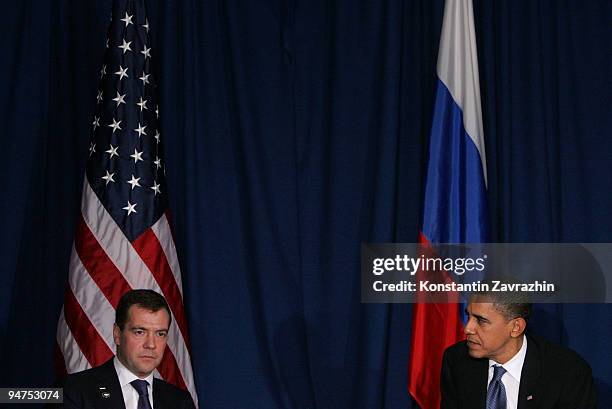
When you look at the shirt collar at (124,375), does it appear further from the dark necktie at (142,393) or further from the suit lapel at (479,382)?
the suit lapel at (479,382)

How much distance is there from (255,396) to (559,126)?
7.20 feet

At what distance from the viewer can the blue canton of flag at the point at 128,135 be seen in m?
4.47

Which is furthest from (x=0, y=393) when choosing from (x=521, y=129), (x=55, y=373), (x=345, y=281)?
(x=521, y=129)

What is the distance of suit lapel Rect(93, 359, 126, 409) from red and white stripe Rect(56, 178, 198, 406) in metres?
0.96

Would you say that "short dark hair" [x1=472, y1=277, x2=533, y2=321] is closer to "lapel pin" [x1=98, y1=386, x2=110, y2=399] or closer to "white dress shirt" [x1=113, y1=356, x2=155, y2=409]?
"white dress shirt" [x1=113, y1=356, x2=155, y2=409]

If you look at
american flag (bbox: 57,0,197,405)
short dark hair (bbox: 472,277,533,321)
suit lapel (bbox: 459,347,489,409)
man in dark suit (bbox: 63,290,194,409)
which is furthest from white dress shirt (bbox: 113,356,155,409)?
short dark hair (bbox: 472,277,533,321)

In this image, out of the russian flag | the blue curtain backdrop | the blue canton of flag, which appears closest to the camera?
the blue canton of flag

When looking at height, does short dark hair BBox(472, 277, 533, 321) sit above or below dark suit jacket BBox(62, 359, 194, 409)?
above

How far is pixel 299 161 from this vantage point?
512 cm

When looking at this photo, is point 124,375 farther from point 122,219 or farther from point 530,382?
point 530,382

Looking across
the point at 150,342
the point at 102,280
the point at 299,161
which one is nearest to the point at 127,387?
the point at 150,342

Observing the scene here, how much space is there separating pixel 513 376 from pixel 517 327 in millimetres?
201

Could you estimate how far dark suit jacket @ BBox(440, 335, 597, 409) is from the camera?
12.3 ft

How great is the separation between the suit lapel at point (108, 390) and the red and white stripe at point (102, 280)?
3.14 feet
